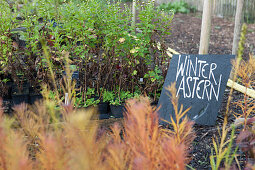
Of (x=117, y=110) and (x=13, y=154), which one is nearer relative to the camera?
(x=13, y=154)

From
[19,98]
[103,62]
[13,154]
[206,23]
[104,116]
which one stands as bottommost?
[104,116]

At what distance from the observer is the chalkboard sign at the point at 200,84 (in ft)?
7.74

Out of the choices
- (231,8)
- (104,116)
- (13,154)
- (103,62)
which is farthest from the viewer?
(231,8)

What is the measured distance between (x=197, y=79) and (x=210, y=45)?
12.8ft

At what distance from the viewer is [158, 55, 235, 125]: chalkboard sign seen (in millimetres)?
2359

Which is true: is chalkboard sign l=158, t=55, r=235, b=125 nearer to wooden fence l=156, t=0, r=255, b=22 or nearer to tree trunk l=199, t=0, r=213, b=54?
tree trunk l=199, t=0, r=213, b=54

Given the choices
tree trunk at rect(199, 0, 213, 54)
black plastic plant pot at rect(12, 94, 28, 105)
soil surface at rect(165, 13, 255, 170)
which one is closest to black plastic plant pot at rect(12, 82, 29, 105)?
black plastic plant pot at rect(12, 94, 28, 105)

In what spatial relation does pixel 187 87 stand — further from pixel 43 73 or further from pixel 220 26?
pixel 220 26

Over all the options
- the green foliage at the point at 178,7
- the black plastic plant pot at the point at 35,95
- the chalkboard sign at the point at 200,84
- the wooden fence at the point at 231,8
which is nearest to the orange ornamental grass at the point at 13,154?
the chalkboard sign at the point at 200,84

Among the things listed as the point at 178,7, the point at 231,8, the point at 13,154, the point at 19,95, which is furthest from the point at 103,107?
the point at 178,7

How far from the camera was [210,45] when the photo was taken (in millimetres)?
6062

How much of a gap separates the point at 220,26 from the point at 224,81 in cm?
659

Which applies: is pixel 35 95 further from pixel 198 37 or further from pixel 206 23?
pixel 198 37

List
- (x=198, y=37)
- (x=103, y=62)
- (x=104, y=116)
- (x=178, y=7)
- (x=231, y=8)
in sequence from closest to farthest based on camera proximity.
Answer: (x=104, y=116) → (x=103, y=62) → (x=198, y=37) → (x=231, y=8) → (x=178, y=7)
